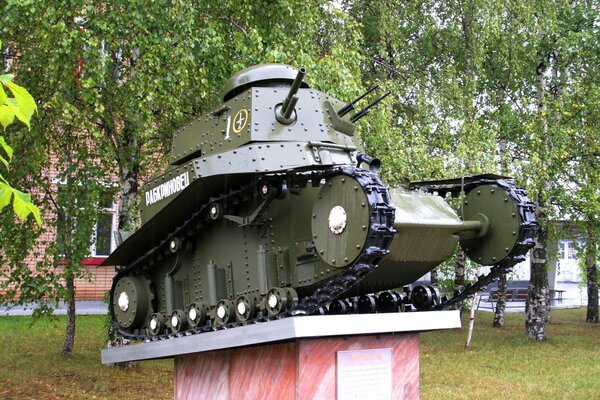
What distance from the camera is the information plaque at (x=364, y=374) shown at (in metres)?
6.80

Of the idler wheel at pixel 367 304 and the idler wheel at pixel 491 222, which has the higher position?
the idler wheel at pixel 491 222

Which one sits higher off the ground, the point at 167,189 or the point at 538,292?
the point at 167,189

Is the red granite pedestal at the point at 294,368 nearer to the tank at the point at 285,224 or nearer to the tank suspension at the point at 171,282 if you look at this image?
the tank at the point at 285,224

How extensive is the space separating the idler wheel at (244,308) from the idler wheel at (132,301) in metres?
2.04

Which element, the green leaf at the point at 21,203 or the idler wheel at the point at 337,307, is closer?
the green leaf at the point at 21,203

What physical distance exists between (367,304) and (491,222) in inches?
62.8

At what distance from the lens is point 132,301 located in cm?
898

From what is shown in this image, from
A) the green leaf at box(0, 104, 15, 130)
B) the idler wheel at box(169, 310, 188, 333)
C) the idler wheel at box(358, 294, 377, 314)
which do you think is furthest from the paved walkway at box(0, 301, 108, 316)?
the green leaf at box(0, 104, 15, 130)

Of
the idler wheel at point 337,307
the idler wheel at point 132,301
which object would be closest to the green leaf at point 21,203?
the idler wheel at point 337,307

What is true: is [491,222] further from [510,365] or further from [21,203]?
[510,365]

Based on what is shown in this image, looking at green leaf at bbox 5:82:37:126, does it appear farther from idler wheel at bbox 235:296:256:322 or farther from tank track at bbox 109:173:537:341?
idler wheel at bbox 235:296:256:322

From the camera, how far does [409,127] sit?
15.0 m

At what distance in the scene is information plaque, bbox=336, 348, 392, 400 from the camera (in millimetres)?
6805

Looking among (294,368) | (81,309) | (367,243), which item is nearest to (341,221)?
(367,243)
